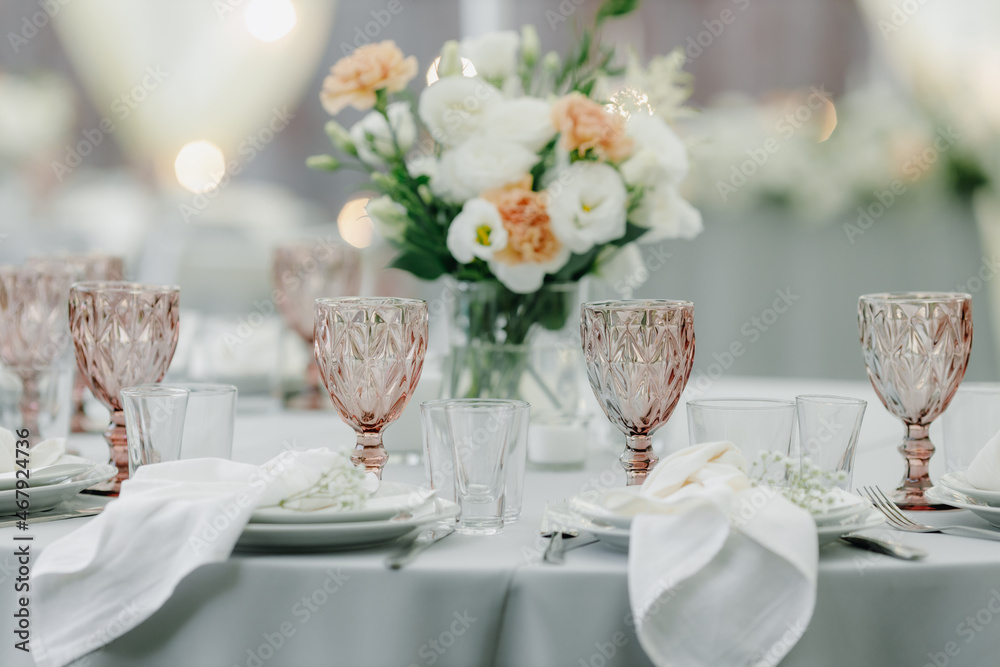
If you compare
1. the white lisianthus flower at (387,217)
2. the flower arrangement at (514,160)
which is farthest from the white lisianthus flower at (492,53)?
the white lisianthus flower at (387,217)

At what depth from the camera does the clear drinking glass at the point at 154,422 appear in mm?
822

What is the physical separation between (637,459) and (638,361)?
10cm

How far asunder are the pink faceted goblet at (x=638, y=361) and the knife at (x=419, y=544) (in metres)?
0.19

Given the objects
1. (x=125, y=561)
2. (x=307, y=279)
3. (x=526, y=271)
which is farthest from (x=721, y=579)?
(x=307, y=279)

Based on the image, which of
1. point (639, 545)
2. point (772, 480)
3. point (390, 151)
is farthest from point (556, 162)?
point (639, 545)

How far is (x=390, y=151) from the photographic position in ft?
4.01

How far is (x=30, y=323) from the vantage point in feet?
4.05

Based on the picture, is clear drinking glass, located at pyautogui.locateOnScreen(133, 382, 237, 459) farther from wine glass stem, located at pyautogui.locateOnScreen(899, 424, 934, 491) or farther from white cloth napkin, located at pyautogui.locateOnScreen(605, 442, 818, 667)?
wine glass stem, located at pyautogui.locateOnScreen(899, 424, 934, 491)

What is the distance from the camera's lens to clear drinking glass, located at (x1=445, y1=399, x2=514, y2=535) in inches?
31.0

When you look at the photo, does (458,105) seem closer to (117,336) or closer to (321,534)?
(117,336)

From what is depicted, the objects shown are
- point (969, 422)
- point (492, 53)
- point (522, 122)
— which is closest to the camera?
point (969, 422)

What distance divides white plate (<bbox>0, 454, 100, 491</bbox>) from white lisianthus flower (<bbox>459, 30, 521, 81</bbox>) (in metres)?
0.68

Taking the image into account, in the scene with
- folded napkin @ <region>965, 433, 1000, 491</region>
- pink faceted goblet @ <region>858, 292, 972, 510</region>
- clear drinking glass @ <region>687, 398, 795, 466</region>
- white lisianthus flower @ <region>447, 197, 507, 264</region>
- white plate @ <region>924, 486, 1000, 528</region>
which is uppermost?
white lisianthus flower @ <region>447, 197, 507, 264</region>

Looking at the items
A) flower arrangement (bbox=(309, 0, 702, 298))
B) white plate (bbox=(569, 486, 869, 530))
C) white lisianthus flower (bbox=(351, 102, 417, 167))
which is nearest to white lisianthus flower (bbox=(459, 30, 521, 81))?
flower arrangement (bbox=(309, 0, 702, 298))
